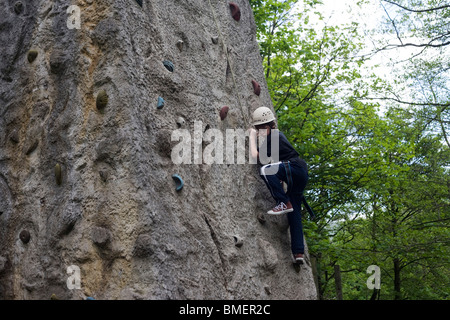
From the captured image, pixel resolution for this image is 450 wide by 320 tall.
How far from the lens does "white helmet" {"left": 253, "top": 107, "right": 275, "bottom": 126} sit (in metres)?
5.97

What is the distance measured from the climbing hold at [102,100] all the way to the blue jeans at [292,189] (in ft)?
6.46

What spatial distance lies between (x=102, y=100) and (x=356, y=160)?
945 centimetres

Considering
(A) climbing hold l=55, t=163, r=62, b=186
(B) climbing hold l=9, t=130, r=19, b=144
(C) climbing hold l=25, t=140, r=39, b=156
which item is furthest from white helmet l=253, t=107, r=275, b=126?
(B) climbing hold l=9, t=130, r=19, b=144

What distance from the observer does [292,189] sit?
5.95m

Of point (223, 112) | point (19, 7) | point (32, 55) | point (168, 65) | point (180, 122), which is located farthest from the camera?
point (19, 7)

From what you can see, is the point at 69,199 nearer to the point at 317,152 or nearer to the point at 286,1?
the point at 317,152

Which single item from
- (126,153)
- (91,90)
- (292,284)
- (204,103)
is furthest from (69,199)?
(292,284)

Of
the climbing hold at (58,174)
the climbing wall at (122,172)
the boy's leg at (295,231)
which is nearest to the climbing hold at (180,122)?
the climbing wall at (122,172)

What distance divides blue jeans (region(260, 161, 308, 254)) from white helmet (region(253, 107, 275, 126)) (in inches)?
21.8

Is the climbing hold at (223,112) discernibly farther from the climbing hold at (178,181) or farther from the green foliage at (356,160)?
the green foliage at (356,160)

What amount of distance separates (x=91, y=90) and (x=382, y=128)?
10.3 m

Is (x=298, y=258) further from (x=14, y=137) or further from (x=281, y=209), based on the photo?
(x=14, y=137)

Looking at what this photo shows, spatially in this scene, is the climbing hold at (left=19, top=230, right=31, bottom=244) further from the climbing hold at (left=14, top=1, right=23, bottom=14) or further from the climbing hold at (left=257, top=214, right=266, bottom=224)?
the climbing hold at (left=14, top=1, right=23, bottom=14)

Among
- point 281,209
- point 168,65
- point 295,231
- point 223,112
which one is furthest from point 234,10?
point 295,231
